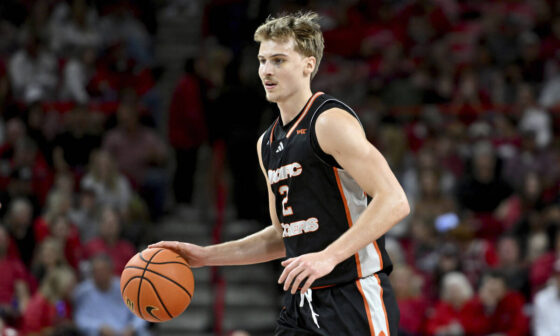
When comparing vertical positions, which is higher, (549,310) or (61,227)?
(61,227)

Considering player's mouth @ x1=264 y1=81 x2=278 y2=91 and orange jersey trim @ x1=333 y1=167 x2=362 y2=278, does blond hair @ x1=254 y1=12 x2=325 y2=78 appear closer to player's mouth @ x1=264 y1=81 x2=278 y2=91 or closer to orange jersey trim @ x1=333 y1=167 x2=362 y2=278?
player's mouth @ x1=264 y1=81 x2=278 y2=91

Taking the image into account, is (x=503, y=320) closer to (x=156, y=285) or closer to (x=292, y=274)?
(x=156, y=285)

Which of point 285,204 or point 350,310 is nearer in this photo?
point 350,310

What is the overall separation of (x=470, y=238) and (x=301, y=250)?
5658 mm

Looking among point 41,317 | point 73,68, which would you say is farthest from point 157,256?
point 73,68

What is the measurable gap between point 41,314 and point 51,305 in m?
0.14

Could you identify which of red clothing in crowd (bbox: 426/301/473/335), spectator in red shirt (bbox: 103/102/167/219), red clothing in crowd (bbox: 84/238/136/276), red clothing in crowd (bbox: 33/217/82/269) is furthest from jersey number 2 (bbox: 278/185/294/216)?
spectator in red shirt (bbox: 103/102/167/219)

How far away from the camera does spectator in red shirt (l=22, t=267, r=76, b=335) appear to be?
7730 mm

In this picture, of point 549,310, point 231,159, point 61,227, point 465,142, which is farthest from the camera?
point 465,142

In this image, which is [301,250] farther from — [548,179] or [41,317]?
[548,179]

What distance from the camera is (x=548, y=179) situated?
915 cm

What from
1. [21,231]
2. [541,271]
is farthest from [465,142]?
[21,231]

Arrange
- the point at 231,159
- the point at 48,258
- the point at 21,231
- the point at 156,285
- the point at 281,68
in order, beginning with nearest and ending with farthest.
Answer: the point at 281,68 < the point at 156,285 < the point at 48,258 < the point at 21,231 < the point at 231,159

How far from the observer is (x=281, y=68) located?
3.38 m
